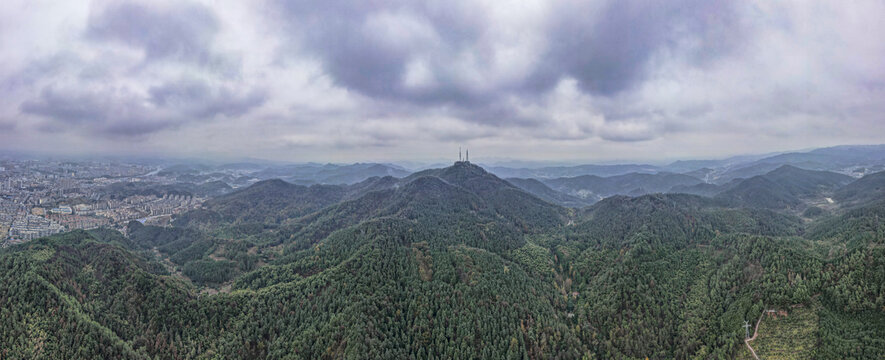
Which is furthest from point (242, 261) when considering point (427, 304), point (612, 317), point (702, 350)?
point (702, 350)

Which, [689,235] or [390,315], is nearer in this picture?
[390,315]

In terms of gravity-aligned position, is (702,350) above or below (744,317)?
below

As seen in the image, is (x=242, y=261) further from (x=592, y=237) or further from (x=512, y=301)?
(x=592, y=237)

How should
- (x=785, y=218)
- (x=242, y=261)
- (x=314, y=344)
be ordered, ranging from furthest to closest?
(x=785, y=218)
(x=242, y=261)
(x=314, y=344)

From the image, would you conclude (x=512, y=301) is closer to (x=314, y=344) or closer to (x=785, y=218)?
(x=314, y=344)

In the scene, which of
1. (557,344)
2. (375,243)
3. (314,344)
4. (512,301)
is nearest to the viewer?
(314,344)

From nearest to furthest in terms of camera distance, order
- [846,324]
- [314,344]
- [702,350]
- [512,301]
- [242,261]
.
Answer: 1. [846,324]
2. [702,350]
3. [314,344]
4. [512,301]
5. [242,261]

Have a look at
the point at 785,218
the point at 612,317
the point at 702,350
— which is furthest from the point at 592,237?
the point at 785,218

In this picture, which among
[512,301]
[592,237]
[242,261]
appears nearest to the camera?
[512,301]

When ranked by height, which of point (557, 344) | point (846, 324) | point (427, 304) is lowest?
point (557, 344)
